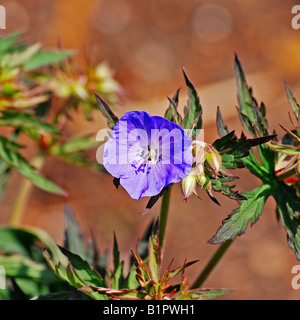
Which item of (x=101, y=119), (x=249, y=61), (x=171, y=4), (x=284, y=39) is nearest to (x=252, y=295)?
(x=101, y=119)

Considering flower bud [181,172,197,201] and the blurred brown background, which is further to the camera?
the blurred brown background

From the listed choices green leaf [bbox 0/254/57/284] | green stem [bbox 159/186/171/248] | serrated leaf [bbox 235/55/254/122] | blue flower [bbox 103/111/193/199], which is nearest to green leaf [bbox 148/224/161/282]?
green stem [bbox 159/186/171/248]

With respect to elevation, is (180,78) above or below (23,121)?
above

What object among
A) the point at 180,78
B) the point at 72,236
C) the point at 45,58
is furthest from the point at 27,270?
the point at 180,78

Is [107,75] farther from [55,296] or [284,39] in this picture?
[284,39]

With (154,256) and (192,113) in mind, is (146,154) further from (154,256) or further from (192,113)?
(154,256)

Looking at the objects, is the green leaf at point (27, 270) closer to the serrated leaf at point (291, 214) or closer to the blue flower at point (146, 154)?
the blue flower at point (146, 154)

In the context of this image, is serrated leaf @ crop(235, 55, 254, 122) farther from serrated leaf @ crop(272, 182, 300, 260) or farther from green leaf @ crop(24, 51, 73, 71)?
green leaf @ crop(24, 51, 73, 71)
